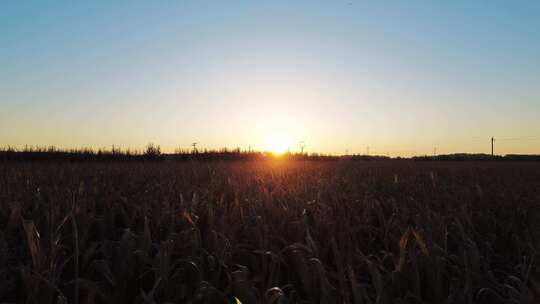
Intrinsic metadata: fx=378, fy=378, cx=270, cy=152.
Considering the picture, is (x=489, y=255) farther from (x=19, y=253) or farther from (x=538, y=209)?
(x=19, y=253)

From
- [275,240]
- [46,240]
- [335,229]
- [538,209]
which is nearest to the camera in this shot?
[46,240]

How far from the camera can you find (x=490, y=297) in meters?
1.11

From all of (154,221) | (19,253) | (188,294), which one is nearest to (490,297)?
(188,294)

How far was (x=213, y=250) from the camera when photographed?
1.39m

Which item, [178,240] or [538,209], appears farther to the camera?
[538,209]

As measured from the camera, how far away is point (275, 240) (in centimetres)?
154

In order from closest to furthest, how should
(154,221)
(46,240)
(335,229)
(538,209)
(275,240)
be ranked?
(46,240) → (275,240) → (335,229) → (154,221) → (538,209)

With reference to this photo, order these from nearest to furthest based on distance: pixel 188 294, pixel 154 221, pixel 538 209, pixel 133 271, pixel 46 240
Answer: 1. pixel 188 294
2. pixel 133 271
3. pixel 46 240
4. pixel 154 221
5. pixel 538 209

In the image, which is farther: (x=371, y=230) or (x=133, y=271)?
(x=371, y=230)

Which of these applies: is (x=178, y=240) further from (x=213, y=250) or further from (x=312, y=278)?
(x=312, y=278)

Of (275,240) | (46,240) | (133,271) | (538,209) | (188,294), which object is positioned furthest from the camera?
(538,209)

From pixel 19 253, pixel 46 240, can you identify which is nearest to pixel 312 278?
pixel 46 240

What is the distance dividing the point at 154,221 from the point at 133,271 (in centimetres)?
67

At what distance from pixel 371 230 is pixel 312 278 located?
79 centimetres
